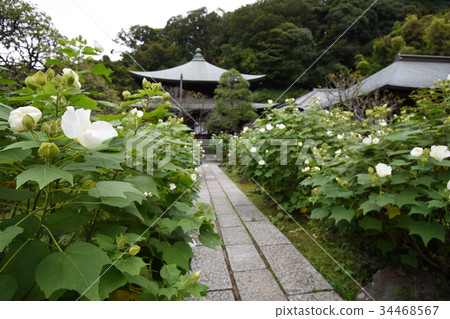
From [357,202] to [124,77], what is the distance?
58.2 feet

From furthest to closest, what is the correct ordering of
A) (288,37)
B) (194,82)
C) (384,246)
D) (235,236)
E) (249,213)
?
(288,37) < (194,82) < (249,213) < (235,236) < (384,246)

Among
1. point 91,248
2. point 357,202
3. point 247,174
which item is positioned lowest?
point 247,174

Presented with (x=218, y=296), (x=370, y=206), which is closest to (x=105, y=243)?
(x=218, y=296)

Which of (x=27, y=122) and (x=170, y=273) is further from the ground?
(x=27, y=122)

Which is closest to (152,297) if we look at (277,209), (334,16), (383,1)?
(277,209)

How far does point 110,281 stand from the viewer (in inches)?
24.8

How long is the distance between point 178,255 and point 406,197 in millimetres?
1104

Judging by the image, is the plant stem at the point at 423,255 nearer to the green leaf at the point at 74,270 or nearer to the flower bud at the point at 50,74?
the green leaf at the point at 74,270

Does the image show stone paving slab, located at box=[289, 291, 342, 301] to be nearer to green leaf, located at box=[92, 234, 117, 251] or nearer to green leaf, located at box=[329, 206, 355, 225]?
green leaf, located at box=[329, 206, 355, 225]

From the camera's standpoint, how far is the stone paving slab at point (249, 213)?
3.07 meters

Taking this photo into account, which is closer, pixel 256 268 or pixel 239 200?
pixel 256 268

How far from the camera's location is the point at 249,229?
2695mm

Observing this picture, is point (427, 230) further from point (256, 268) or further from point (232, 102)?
point (232, 102)
